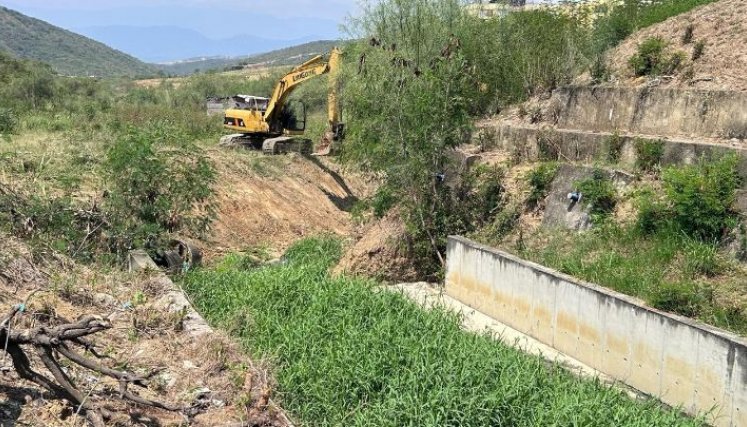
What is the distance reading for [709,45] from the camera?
41.2 ft

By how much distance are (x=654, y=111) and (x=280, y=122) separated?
13359 millimetres

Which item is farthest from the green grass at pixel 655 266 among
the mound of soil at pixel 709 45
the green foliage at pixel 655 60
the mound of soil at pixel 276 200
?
the mound of soil at pixel 276 200

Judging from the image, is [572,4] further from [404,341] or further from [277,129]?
[404,341]

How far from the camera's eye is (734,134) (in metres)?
10.5

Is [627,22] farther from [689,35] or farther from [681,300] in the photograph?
[681,300]

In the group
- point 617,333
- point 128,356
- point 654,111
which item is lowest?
point 617,333

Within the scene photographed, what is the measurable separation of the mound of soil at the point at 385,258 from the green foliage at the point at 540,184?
2310 mm

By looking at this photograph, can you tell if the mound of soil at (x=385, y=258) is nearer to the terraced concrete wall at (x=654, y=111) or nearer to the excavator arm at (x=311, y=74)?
the terraced concrete wall at (x=654, y=111)

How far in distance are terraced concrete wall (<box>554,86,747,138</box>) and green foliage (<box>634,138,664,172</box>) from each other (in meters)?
1.03

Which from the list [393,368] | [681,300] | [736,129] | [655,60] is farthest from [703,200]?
[655,60]

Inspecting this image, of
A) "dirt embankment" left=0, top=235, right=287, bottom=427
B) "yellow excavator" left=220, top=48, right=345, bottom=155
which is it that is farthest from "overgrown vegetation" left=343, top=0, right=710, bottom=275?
"yellow excavator" left=220, top=48, right=345, bottom=155

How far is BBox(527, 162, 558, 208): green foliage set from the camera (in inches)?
449

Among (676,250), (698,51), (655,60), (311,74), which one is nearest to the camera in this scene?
(676,250)

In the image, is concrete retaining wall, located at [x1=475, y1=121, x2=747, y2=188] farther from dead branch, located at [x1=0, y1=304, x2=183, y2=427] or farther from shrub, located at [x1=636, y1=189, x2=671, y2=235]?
dead branch, located at [x1=0, y1=304, x2=183, y2=427]
